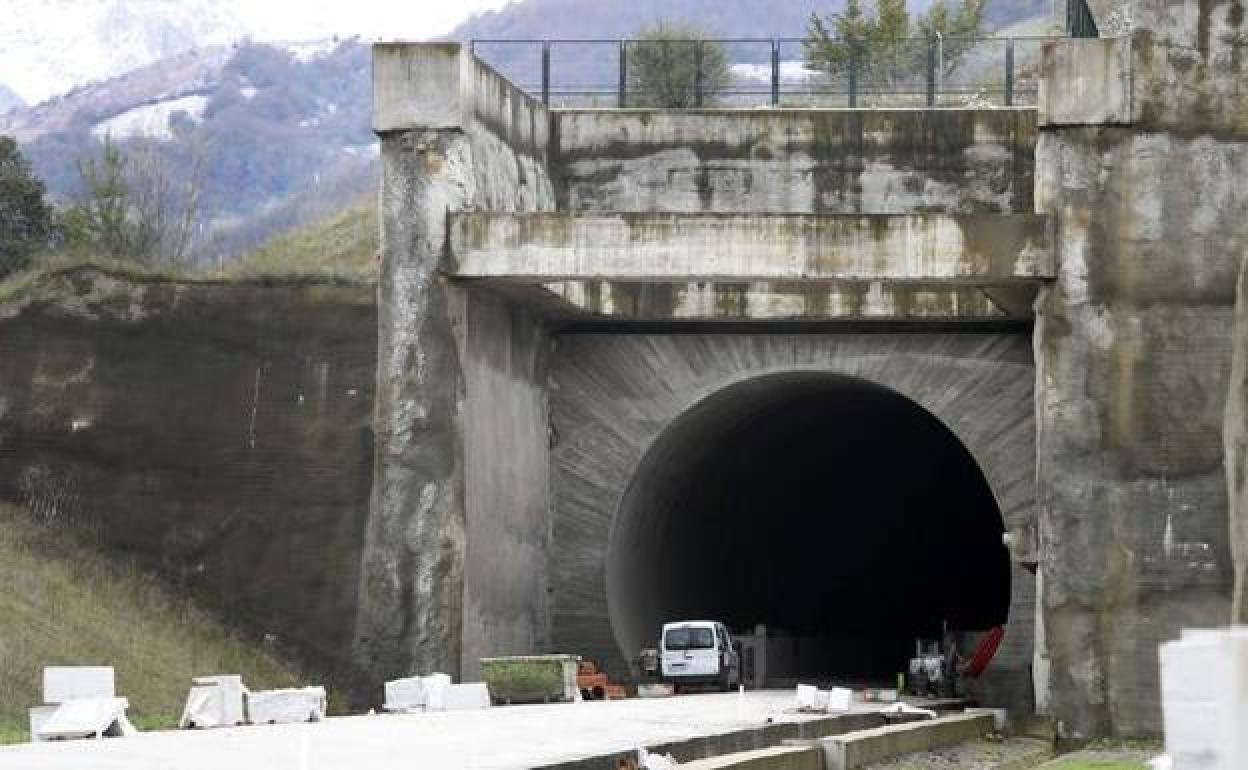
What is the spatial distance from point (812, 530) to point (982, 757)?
2906 cm

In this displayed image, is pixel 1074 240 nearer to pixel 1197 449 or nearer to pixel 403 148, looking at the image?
pixel 1197 449

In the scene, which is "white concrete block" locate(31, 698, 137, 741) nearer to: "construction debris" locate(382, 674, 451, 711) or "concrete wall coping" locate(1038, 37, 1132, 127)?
"construction debris" locate(382, 674, 451, 711)

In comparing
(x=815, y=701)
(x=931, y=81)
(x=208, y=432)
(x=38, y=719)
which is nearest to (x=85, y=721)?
(x=38, y=719)

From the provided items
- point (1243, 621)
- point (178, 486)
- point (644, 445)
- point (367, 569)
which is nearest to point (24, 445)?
point (178, 486)

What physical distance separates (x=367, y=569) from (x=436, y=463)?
76.2 inches

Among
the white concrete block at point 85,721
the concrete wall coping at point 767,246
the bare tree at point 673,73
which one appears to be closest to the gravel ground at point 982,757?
the concrete wall coping at point 767,246

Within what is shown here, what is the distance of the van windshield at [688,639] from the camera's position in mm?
45594

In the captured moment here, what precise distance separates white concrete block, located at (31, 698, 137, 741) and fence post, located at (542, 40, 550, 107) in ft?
67.9

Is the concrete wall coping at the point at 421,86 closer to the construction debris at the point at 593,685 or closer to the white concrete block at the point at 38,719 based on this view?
the construction debris at the point at 593,685

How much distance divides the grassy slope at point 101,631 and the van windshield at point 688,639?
8125 millimetres

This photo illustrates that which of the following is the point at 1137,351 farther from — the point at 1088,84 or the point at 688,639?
the point at 688,639

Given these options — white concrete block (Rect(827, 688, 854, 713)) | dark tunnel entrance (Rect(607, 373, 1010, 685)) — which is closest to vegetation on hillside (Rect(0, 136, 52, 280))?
dark tunnel entrance (Rect(607, 373, 1010, 685))

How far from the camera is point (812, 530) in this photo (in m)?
61.0

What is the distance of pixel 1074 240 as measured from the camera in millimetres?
37812
